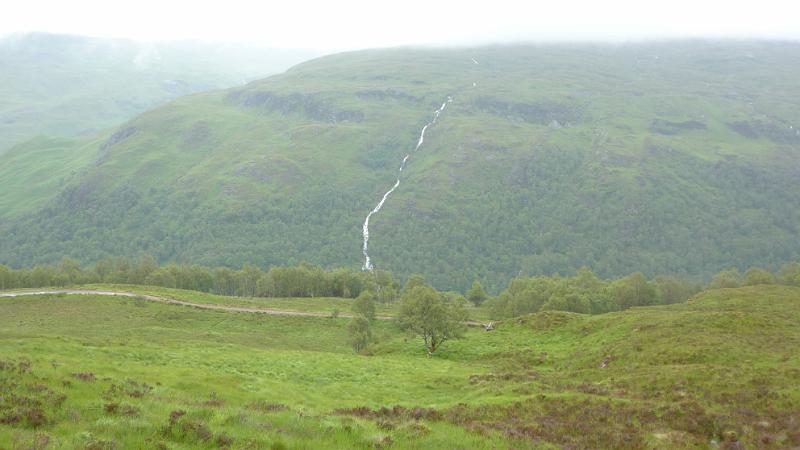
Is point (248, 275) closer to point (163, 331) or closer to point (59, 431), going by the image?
point (163, 331)

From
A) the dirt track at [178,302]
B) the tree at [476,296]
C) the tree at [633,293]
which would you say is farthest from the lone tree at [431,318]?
the tree at [476,296]

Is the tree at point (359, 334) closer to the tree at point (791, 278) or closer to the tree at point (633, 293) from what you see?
the tree at point (633, 293)

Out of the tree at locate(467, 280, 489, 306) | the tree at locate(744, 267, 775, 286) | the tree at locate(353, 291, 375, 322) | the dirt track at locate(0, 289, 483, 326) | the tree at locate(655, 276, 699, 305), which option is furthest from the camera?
the tree at locate(467, 280, 489, 306)

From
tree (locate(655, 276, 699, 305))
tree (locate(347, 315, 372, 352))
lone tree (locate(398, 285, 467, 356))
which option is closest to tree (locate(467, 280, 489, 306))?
tree (locate(655, 276, 699, 305))

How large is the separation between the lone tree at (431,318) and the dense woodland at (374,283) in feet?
147

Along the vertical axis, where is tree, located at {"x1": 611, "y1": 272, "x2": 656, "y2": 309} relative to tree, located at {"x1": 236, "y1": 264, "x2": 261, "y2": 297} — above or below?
above

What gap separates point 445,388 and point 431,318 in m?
24.0

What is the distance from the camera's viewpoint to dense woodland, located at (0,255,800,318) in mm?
113438

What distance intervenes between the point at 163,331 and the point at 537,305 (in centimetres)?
7295

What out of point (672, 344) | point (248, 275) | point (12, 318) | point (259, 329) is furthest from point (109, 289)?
point (672, 344)

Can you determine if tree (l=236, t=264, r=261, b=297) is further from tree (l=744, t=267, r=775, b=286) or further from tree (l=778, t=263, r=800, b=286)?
tree (l=778, t=263, r=800, b=286)

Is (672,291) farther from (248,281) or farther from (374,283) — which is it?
(248,281)

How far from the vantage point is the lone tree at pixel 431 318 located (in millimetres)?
62656

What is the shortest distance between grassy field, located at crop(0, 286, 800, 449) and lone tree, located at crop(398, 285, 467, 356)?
2192 millimetres
